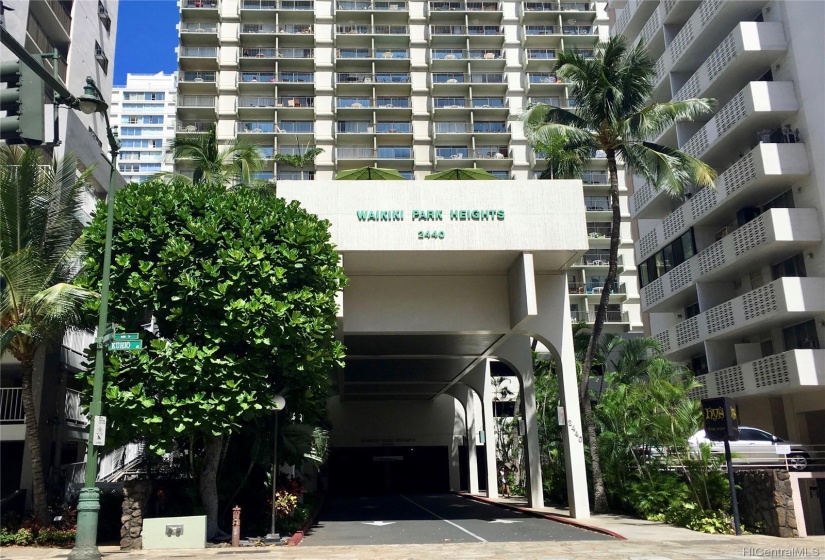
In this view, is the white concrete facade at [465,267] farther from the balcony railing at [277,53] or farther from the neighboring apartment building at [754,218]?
the balcony railing at [277,53]

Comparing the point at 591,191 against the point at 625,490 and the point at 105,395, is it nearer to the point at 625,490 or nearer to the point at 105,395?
the point at 625,490

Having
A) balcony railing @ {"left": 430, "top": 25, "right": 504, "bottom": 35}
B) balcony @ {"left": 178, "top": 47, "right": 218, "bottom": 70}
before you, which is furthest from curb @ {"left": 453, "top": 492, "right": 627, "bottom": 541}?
balcony railing @ {"left": 430, "top": 25, "right": 504, "bottom": 35}

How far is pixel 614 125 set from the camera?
81.4ft

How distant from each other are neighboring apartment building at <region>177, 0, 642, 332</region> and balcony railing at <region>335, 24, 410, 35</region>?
0.12 meters

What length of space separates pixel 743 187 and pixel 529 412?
13.5 meters

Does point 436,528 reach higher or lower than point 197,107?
lower

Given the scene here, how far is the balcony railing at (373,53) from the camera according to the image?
73.1 m

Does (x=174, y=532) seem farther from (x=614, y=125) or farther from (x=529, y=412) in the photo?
(x=614, y=125)

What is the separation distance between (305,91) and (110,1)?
105ft

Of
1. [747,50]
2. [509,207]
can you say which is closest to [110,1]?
[509,207]

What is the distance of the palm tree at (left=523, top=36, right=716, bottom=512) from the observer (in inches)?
963

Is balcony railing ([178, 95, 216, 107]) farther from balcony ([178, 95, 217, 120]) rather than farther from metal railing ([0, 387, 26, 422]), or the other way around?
metal railing ([0, 387, 26, 422])

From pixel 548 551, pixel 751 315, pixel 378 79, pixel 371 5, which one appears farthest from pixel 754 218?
pixel 371 5

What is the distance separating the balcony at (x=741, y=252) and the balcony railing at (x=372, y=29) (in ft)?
152
